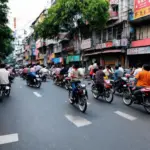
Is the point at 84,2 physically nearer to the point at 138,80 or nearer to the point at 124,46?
the point at 124,46

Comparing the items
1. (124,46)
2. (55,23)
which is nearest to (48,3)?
(55,23)

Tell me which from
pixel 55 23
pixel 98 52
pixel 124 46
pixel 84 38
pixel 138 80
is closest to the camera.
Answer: pixel 138 80

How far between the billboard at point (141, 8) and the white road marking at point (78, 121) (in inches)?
618

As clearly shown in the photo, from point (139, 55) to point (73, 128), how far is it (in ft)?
60.6

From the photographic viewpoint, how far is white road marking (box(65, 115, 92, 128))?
5876 millimetres

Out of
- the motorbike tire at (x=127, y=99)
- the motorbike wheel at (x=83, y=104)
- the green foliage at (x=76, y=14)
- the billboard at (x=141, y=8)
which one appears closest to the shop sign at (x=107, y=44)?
the green foliage at (x=76, y=14)

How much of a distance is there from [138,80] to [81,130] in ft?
10.4

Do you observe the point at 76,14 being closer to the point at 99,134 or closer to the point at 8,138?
the point at 99,134

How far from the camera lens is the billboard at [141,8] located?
19141mm

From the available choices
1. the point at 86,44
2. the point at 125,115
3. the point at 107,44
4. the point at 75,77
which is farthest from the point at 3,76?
the point at 86,44

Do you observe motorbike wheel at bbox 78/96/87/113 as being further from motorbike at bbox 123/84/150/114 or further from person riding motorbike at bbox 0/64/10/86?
person riding motorbike at bbox 0/64/10/86

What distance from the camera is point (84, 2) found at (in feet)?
76.1

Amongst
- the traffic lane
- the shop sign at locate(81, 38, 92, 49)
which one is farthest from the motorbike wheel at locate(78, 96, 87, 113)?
the shop sign at locate(81, 38, 92, 49)

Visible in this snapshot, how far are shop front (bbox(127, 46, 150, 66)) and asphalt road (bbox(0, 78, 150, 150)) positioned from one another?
13.4 metres
